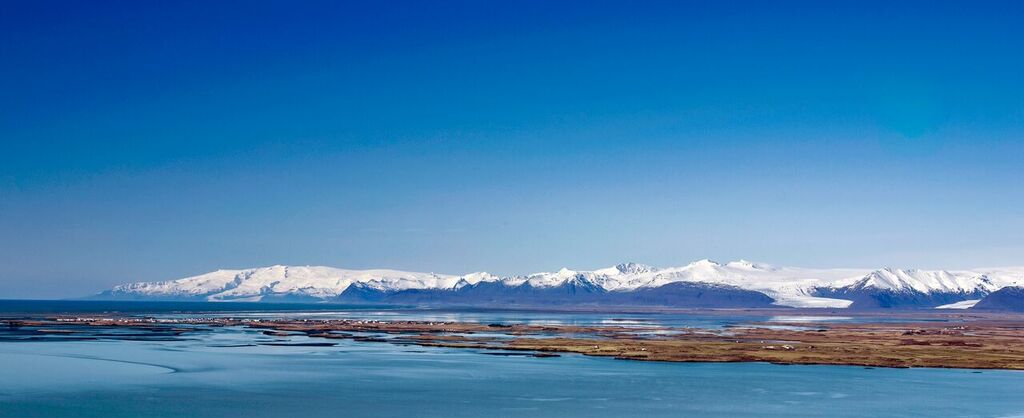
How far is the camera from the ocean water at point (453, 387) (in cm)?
4653

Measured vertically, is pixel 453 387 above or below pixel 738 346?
below

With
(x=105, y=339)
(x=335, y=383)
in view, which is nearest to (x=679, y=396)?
A: (x=335, y=383)

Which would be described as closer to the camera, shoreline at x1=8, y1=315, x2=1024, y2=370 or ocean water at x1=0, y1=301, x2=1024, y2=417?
ocean water at x1=0, y1=301, x2=1024, y2=417

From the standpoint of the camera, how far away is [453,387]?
55219 millimetres

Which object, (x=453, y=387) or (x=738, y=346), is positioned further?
(x=738, y=346)

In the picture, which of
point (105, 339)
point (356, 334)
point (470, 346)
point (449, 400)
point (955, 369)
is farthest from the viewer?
point (356, 334)

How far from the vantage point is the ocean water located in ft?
153

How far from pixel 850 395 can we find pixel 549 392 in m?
16.0

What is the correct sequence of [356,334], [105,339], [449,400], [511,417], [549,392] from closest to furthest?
[511,417], [449,400], [549,392], [105,339], [356,334]

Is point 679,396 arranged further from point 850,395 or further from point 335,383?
point 335,383

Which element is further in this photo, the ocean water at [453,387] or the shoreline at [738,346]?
the shoreline at [738,346]

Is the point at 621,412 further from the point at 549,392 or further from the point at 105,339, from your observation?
the point at 105,339

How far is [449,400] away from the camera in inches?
1956

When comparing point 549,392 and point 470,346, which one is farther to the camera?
point 470,346
